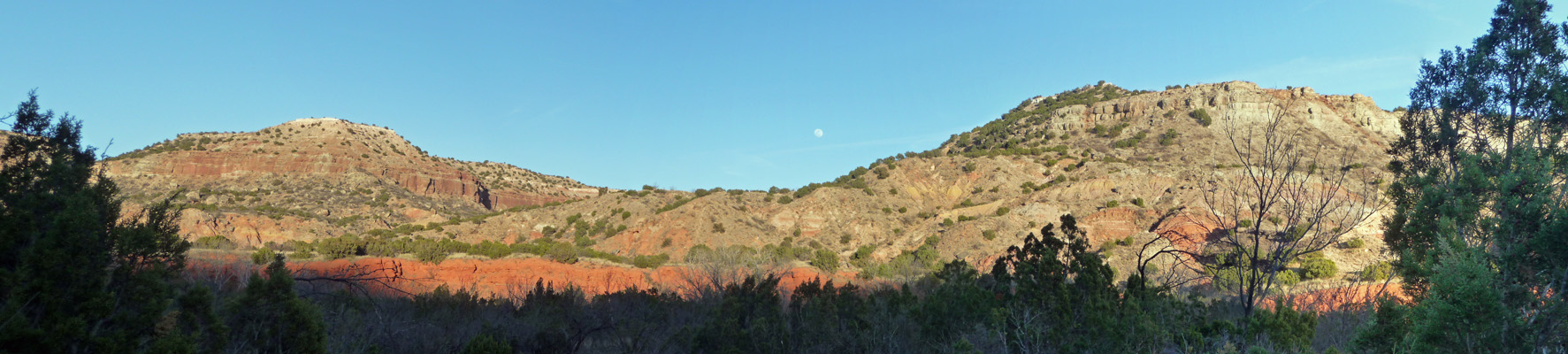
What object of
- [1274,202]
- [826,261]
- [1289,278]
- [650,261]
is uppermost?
[1274,202]

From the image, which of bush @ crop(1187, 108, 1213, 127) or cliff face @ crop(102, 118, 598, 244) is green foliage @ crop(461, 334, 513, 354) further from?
bush @ crop(1187, 108, 1213, 127)

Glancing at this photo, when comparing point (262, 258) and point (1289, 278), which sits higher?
point (262, 258)

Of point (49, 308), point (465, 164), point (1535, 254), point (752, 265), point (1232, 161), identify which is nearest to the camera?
point (49, 308)

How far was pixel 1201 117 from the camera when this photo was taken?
62906 millimetres

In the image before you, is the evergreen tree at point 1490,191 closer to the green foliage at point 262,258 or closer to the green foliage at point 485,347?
the green foliage at point 485,347

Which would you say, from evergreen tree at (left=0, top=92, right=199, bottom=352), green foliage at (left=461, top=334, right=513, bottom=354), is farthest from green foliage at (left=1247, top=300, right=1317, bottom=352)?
evergreen tree at (left=0, top=92, right=199, bottom=352)

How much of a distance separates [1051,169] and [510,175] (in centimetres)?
6470

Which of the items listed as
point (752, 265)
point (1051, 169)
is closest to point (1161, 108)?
point (1051, 169)

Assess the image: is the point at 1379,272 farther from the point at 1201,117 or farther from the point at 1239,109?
the point at 1201,117

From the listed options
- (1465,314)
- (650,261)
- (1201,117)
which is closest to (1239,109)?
(1201,117)

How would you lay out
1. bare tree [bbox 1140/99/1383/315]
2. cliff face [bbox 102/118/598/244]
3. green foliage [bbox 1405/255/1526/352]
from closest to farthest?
green foliage [bbox 1405/255/1526/352]
bare tree [bbox 1140/99/1383/315]
cliff face [bbox 102/118/598/244]

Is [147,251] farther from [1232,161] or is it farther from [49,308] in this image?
[1232,161]

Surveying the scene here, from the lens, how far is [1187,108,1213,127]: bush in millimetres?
61672

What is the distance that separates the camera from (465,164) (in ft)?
279
